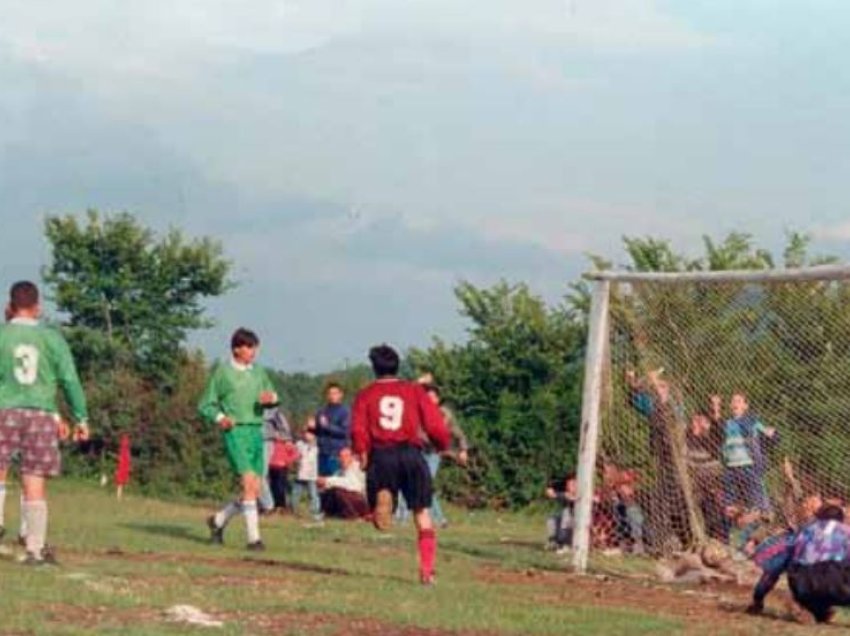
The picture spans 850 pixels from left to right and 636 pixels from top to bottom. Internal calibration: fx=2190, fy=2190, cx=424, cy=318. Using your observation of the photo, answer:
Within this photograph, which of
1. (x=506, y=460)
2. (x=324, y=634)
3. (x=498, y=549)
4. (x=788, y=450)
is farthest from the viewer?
(x=506, y=460)

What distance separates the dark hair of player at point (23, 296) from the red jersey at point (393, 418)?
7.85 ft

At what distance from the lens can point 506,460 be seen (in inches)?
1313

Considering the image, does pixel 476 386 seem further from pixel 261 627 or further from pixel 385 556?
pixel 261 627

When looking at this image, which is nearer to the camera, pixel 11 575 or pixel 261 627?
pixel 261 627

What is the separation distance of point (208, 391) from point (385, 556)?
7.34 ft

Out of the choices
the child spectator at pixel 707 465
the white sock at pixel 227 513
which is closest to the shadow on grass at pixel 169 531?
the white sock at pixel 227 513

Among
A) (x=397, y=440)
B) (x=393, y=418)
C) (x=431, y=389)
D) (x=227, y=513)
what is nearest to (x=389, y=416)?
(x=393, y=418)

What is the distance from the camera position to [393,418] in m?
15.3

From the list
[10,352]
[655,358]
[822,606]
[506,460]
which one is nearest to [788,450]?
[655,358]

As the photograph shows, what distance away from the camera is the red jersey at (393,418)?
15305mm

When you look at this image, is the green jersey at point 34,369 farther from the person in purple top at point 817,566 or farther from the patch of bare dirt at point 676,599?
the person in purple top at point 817,566

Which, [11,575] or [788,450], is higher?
[788,450]

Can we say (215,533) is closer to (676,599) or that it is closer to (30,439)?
(30,439)

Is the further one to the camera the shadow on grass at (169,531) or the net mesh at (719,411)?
the shadow on grass at (169,531)
